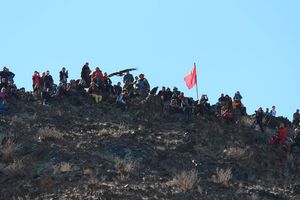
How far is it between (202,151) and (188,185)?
6.05m

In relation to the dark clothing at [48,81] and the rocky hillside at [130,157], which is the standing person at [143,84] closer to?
the rocky hillside at [130,157]

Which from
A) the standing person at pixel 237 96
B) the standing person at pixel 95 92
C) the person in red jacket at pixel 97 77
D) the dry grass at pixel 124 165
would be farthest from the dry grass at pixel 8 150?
the standing person at pixel 237 96

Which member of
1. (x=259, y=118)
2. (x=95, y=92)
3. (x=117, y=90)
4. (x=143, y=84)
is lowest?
(x=259, y=118)

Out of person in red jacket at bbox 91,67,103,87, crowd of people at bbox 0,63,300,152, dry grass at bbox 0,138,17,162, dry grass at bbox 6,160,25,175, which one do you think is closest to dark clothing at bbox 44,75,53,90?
crowd of people at bbox 0,63,300,152

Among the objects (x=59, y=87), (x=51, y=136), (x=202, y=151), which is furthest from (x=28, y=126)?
(x=202, y=151)

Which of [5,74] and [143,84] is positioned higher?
[5,74]

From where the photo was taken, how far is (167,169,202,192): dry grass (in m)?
29.8

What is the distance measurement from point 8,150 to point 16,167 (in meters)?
1.63

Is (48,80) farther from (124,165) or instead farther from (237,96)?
(124,165)

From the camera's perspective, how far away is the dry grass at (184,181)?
29.8 m

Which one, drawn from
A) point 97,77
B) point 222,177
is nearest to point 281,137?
point 222,177

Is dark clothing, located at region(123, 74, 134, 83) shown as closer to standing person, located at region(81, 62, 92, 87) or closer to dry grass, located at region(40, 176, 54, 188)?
standing person, located at region(81, 62, 92, 87)

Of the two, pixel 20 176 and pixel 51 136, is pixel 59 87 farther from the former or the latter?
pixel 20 176

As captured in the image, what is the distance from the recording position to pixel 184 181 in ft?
98.8
